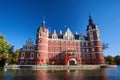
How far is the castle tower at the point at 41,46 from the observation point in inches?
2089

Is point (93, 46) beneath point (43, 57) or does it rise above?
above

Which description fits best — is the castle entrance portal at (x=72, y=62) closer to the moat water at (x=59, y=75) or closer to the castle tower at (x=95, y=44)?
the castle tower at (x=95, y=44)

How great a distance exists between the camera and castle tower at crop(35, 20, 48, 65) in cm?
5306

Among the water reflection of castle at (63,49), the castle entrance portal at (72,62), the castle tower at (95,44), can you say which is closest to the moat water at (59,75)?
the water reflection of castle at (63,49)

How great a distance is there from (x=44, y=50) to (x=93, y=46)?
22.1 meters

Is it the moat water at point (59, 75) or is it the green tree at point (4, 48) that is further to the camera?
the green tree at point (4, 48)

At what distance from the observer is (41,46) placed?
54.0 metres

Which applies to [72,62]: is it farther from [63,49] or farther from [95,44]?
[95,44]

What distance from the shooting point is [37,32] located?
56.5 meters

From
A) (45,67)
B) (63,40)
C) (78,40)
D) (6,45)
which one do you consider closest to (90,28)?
(78,40)

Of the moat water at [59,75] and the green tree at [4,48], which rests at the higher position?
the green tree at [4,48]

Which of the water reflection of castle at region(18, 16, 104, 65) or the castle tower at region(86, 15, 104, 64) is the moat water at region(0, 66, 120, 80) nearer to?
the water reflection of castle at region(18, 16, 104, 65)

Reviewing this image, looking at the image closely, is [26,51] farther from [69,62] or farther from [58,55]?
[69,62]

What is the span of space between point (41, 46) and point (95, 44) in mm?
24158
